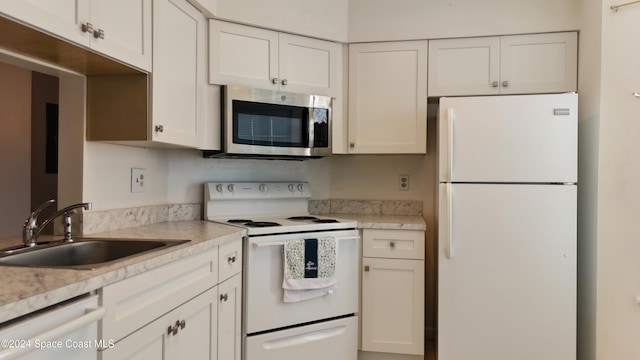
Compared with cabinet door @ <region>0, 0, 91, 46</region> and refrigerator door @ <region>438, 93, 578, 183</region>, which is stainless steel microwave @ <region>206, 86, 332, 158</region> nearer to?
refrigerator door @ <region>438, 93, 578, 183</region>

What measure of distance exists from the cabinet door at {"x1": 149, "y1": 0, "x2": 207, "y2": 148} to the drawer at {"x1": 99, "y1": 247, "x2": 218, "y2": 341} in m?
0.64

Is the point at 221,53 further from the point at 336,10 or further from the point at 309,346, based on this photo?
the point at 309,346

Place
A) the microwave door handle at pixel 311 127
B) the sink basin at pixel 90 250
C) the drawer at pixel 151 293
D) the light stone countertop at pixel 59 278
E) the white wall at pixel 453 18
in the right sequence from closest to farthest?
1. the light stone countertop at pixel 59 278
2. the drawer at pixel 151 293
3. the sink basin at pixel 90 250
4. the white wall at pixel 453 18
5. the microwave door handle at pixel 311 127

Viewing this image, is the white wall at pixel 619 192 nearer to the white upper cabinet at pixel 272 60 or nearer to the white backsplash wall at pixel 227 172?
the white upper cabinet at pixel 272 60

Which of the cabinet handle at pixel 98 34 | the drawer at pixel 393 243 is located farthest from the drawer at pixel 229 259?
the cabinet handle at pixel 98 34

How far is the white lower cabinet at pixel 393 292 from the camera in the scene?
2295 mm

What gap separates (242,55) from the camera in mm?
2273

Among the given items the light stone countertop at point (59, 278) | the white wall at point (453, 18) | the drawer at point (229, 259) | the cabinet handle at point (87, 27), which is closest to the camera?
the light stone countertop at point (59, 278)

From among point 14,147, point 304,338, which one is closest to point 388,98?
point 304,338

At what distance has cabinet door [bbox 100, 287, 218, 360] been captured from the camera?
3.70ft

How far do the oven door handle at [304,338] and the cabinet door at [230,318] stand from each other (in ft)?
0.62

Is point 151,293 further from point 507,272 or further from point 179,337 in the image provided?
point 507,272

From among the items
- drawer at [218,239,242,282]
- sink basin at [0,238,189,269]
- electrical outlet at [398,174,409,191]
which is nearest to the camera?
sink basin at [0,238,189,269]

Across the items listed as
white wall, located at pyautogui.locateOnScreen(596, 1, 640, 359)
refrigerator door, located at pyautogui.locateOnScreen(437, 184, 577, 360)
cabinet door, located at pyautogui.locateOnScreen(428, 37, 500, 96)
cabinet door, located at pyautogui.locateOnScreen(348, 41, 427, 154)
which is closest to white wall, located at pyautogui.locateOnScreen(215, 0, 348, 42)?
cabinet door, located at pyautogui.locateOnScreen(348, 41, 427, 154)
